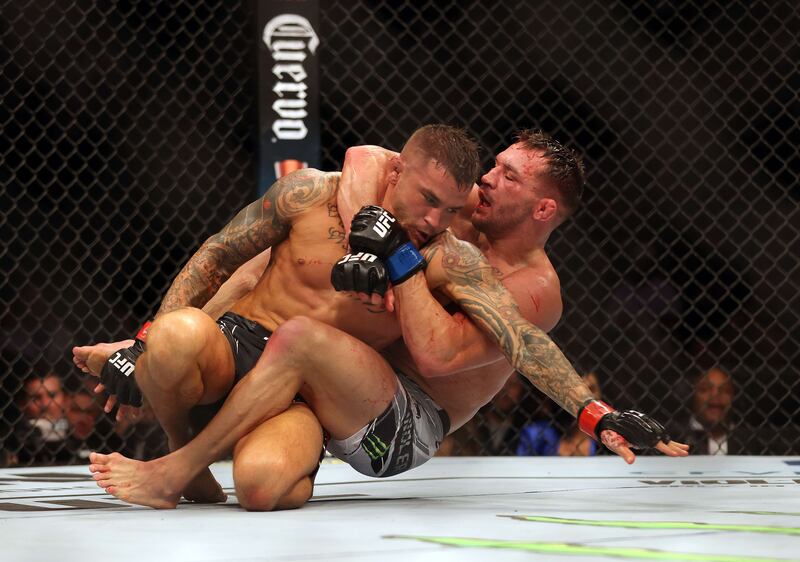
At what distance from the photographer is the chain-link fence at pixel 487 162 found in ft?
11.9

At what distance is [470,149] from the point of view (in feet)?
5.81

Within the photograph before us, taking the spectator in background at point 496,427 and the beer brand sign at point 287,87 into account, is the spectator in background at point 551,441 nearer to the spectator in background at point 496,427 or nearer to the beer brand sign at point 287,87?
the spectator in background at point 496,427

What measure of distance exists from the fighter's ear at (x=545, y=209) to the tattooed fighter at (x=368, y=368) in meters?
0.21

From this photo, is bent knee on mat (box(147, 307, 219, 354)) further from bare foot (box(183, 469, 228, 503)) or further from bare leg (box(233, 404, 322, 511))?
bare foot (box(183, 469, 228, 503))

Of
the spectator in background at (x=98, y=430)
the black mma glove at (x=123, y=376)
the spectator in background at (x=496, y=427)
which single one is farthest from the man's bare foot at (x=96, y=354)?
the spectator in background at (x=496, y=427)

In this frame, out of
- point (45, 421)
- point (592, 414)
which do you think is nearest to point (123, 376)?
point (592, 414)

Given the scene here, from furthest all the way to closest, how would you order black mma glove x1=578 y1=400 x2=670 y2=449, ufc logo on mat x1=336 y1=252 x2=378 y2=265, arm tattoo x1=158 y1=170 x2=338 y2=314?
arm tattoo x1=158 y1=170 x2=338 y2=314
ufc logo on mat x1=336 y1=252 x2=378 y2=265
black mma glove x1=578 y1=400 x2=670 y2=449

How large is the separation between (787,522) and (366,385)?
27.0 inches

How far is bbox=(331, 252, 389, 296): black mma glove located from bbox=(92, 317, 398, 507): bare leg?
0.45 ft

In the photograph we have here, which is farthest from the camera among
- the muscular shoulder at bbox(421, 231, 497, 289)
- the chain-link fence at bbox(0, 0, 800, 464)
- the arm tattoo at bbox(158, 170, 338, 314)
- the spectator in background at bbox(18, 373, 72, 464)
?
the chain-link fence at bbox(0, 0, 800, 464)

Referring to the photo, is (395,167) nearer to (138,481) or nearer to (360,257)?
(360,257)

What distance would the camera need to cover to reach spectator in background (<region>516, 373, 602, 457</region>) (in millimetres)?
3492

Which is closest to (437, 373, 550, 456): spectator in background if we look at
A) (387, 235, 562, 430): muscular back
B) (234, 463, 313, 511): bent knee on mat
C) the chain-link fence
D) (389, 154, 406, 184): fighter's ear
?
the chain-link fence

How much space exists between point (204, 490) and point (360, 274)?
0.54 meters
